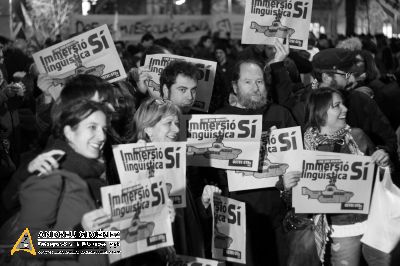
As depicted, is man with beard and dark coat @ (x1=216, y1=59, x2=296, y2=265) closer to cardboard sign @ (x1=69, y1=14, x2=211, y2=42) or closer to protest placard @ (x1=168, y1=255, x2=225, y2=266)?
protest placard @ (x1=168, y1=255, x2=225, y2=266)

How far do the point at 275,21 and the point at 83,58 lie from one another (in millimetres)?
1983

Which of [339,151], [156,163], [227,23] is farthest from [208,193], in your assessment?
[227,23]

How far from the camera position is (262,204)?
640cm

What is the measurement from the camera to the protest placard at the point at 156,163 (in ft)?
15.7

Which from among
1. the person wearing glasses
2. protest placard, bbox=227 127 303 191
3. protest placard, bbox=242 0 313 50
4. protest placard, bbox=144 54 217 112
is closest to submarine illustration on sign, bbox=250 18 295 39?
protest placard, bbox=242 0 313 50

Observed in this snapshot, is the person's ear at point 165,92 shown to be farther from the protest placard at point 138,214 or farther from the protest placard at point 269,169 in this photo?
the protest placard at point 138,214

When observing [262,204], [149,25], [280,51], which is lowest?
[262,204]

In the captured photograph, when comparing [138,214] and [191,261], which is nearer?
[138,214]

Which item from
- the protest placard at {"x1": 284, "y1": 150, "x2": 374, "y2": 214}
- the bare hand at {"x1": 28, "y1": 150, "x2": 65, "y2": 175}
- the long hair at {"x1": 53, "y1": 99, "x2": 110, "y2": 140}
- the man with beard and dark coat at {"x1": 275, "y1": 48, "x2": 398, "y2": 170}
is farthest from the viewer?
the man with beard and dark coat at {"x1": 275, "y1": 48, "x2": 398, "y2": 170}

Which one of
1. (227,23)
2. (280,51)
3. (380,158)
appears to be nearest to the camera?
(380,158)

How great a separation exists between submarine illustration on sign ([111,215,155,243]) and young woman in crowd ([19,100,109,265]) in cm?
17

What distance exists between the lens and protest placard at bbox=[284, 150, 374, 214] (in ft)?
19.6

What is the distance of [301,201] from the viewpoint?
6.04 m

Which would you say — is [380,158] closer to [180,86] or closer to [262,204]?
[262,204]
